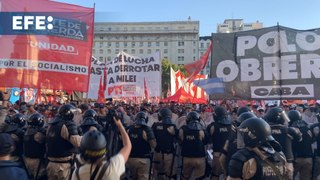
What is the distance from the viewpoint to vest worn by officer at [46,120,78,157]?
20.3ft

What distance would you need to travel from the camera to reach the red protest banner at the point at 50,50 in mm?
10469

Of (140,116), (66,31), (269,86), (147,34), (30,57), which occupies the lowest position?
(140,116)

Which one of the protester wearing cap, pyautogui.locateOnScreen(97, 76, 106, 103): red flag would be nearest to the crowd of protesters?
the protester wearing cap

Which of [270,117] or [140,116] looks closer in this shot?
[270,117]

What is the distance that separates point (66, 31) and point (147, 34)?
10706 cm

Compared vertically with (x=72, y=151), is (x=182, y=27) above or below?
above

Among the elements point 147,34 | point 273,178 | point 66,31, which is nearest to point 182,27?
point 147,34

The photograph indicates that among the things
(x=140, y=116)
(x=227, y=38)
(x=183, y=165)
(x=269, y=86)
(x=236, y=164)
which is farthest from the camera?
(x=227, y=38)

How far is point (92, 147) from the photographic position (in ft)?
10.6

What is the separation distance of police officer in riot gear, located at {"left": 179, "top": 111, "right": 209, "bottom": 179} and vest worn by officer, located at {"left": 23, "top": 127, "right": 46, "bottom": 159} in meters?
2.89

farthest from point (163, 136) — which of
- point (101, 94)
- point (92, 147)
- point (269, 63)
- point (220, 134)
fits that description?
point (101, 94)

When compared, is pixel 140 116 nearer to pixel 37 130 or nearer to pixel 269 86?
pixel 37 130

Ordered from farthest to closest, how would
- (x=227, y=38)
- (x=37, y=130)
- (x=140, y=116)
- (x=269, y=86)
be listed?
(x=227, y=38), (x=269, y=86), (x=140, y=116), (x=37, y=130)

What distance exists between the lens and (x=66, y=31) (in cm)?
1118
